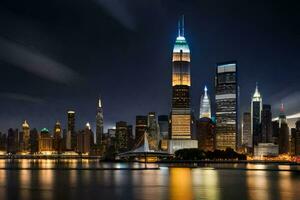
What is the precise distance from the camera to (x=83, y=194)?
230 ft

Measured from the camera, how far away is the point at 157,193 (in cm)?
7181

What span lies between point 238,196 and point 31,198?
978 inches

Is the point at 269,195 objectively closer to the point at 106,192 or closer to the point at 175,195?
the point at 175,195

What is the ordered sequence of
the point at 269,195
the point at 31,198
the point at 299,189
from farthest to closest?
the point at 299,189, the point at 269,195, the point at 31,198

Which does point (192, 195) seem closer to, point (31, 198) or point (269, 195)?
point (269, 195)

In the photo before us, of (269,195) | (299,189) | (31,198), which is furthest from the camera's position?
(299,189)

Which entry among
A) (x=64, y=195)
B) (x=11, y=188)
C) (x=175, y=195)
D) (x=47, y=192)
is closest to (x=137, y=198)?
(x=175, y=195)

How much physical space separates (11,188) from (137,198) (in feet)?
77.8

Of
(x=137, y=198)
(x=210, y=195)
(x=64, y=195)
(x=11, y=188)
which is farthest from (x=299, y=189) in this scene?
(x=11, y=188)

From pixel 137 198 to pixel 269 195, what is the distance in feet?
56.9

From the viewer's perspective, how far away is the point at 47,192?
72.9 m

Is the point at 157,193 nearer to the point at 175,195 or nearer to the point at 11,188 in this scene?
the point at 175,195

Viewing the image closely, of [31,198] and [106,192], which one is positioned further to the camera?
[106,192]

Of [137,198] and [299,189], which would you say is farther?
[299,189]
